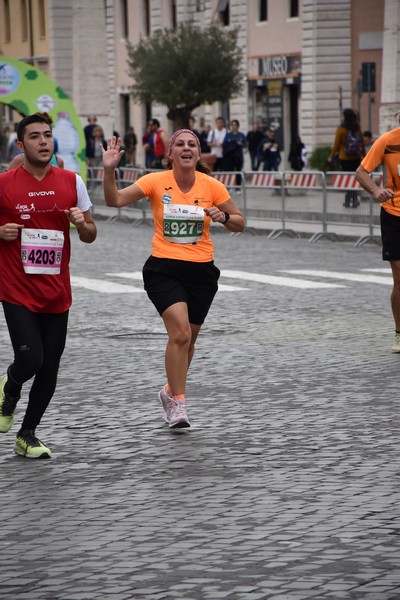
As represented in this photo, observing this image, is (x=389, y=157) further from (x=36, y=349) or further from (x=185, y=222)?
(x=36, y=349)

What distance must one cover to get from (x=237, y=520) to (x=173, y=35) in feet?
135

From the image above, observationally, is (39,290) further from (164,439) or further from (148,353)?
(148,353)

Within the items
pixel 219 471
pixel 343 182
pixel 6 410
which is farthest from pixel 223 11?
pixel 219 471

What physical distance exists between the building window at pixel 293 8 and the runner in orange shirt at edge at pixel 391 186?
124 feet

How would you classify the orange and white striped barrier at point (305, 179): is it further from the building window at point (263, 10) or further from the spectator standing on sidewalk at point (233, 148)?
the building window at point (263, 10)

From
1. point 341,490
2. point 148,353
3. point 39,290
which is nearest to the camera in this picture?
point 341,490

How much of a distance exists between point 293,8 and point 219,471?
42.8 metres

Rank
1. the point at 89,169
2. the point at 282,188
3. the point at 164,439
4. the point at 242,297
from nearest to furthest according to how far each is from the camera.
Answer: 1. the point at 164,439
2. the point at 242,297
3. the point at 282,188
4. the point at 89,169

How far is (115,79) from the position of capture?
2518 inches

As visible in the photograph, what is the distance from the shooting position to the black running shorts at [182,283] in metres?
8.80

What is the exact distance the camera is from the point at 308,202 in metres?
25.5

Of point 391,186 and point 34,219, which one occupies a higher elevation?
point 34,219

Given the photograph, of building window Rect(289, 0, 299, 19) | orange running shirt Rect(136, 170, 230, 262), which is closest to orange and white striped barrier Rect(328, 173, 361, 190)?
orange running shirt Rect(136, 170, 230, 262)

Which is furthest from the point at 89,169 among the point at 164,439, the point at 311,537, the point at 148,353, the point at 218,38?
the point at 311,537
